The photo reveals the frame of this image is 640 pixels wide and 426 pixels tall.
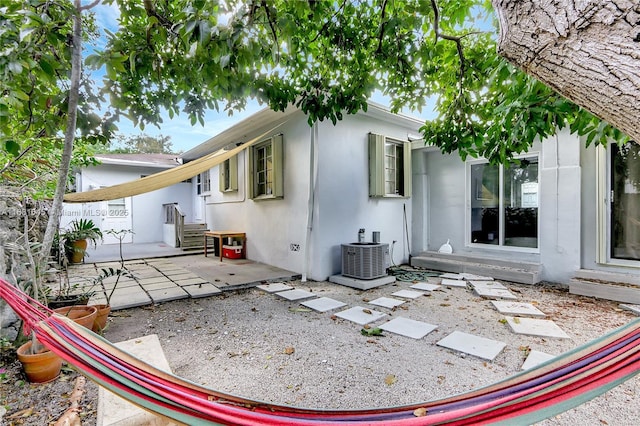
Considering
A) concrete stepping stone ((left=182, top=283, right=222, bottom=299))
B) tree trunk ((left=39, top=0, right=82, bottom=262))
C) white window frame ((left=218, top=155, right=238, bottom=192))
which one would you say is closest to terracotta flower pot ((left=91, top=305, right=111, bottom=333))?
tree trunk ((left=39, top=0, right=82, bottom=262))

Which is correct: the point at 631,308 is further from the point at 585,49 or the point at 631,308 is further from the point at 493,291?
the point at 585,49

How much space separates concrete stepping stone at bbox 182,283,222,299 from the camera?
3922mm

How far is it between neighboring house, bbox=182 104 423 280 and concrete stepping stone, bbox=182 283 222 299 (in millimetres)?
1442

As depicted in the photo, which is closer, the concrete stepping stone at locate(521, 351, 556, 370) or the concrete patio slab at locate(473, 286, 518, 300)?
the concrete stepping stone at locate(521, 351, 556, 370)

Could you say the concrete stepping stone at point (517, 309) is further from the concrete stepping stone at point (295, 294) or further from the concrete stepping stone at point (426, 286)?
the concrete stepping stone at point (295, 294)

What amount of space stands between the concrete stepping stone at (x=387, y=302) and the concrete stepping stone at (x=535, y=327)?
1152mm

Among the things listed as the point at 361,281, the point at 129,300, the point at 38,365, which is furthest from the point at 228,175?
the point at 38,365

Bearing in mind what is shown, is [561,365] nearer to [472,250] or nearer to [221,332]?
[221,332]

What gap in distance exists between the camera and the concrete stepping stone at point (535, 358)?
2.19 meters

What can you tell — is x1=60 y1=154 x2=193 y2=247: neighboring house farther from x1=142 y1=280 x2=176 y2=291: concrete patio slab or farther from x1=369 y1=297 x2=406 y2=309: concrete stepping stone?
x1=369 y1=297 x2=406 y2=309: concrete stepping stone

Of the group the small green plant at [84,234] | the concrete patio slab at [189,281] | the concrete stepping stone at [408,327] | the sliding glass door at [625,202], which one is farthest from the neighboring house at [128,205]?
the sliding glass door at [625,202]

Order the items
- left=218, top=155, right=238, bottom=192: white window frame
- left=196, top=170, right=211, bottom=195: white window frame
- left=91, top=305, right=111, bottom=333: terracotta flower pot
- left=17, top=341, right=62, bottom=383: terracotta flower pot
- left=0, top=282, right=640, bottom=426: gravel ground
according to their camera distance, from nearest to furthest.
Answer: left=0, top=282, right=640, bottom=426: gravel ground
left=17, top=341, right=62, bottom=383: terracotta flower pot
left=91, top=305, right=111, bottom=333: terracotta flower pot
left=218, top=155, right=238, bottom=192: white window frame
left=196, top=170, right=211, bottom=195: white window frame

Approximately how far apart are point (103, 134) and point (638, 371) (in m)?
3.44

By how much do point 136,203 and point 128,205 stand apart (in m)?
0.22
